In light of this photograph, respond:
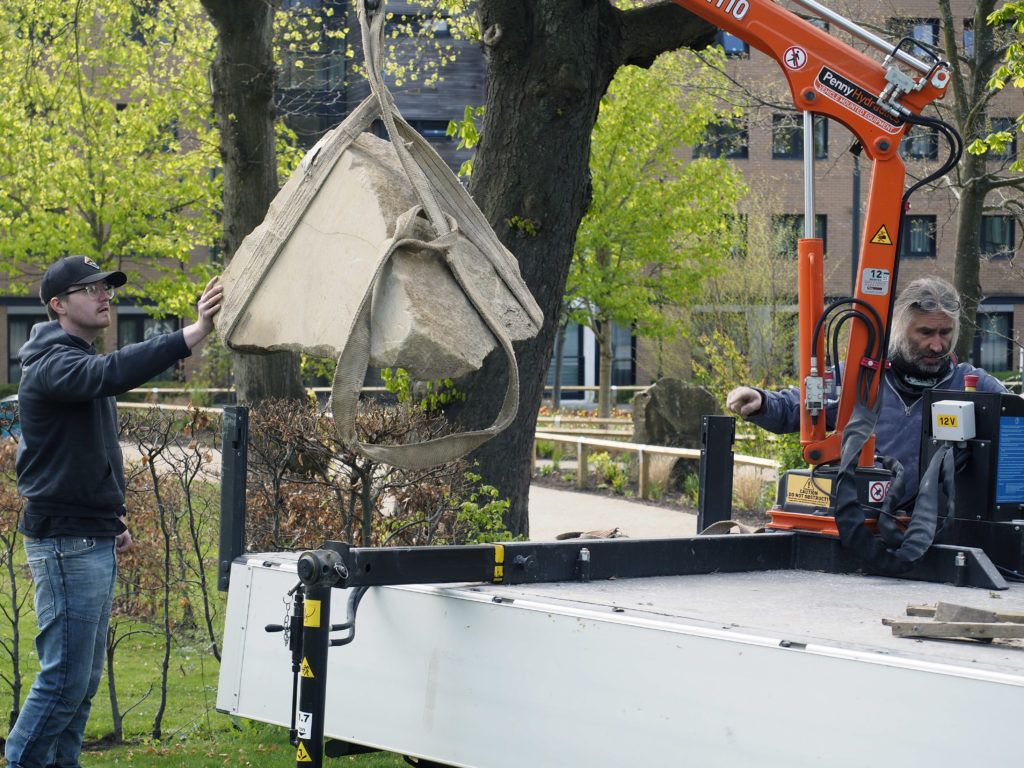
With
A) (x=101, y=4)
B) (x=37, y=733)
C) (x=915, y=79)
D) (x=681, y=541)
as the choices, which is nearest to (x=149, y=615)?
(x=37, y=733)

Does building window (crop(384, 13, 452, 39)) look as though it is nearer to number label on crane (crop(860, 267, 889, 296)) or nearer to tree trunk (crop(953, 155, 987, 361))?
tree trunk (crop(953, 155, 987, 361))

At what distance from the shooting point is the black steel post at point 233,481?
13.4 ft

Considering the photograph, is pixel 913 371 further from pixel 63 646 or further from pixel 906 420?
pixel 63 646

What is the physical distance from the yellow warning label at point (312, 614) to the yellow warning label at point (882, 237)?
326 centimetres

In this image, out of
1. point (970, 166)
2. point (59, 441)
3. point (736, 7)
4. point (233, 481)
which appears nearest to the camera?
point (233, 481)

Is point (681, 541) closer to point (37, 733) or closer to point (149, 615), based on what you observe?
point (37, 733)

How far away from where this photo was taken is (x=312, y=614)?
9.81 ft

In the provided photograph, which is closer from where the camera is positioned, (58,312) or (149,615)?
(58,312)

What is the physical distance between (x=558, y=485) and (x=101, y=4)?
11013 millimetres

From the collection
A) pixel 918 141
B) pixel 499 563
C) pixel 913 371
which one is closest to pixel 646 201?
pixel 918 141

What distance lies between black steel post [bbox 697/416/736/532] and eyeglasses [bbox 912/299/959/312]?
940 mm

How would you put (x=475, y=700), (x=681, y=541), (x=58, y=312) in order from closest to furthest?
(x=475, y=700), (x=681, y=541), (x=58, y=312)

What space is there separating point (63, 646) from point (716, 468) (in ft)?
9.21

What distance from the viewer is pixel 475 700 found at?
10.0 feet
